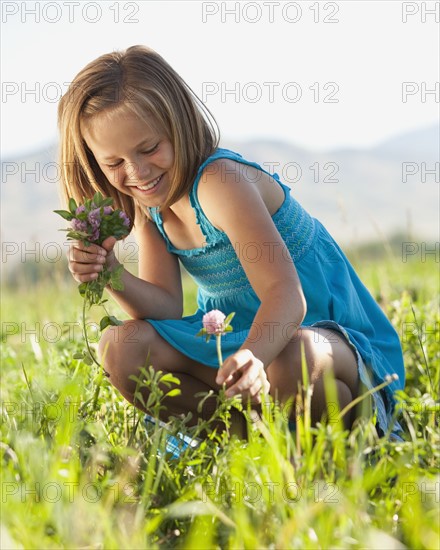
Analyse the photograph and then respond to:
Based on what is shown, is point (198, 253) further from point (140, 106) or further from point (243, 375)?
point (243, 375)

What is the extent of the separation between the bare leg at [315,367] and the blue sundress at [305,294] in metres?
0.07

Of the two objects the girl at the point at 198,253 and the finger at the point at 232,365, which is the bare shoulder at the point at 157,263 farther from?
the finger at the point at 232,365

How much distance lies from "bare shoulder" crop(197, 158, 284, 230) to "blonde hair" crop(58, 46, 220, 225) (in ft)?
0.34

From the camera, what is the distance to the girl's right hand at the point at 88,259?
7.52 ft

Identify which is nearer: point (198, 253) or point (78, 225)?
point (78, 225)

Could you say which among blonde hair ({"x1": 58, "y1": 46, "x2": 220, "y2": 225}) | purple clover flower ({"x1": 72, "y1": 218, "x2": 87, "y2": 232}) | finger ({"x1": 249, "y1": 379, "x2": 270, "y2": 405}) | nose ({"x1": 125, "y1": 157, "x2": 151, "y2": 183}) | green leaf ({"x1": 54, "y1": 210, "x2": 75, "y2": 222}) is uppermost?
blonde hair ({"x1": 58, "y1": 46, "x2": 220, "y2": 225})

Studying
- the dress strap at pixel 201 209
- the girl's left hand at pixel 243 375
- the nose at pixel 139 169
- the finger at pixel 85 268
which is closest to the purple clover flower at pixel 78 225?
the finger at pixel 85 268

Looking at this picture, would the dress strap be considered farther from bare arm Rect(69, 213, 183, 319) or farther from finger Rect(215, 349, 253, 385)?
finger Rect(215, 349, 253, 385)

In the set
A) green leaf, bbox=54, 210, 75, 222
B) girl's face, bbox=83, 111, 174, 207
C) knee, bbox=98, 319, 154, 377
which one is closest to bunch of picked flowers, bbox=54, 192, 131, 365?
green leaf, bbox=54, 210, 75, 222

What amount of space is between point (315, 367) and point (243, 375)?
0.43 metres

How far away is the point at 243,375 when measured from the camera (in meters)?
1.87

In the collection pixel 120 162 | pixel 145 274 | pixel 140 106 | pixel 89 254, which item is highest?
pixel 140 106

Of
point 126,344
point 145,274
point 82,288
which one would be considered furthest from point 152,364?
point 145,274

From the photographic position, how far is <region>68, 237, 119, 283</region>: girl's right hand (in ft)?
7.52
